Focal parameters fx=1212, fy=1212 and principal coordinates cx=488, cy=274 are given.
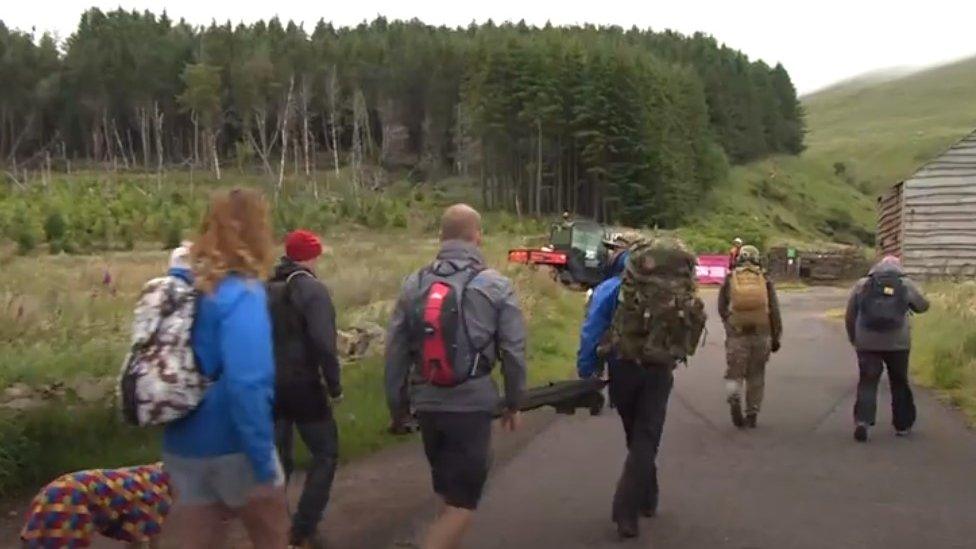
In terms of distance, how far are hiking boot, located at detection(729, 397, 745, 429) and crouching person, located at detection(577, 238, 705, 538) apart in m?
4.54

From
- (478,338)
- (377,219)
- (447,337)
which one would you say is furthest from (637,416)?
(377,219)

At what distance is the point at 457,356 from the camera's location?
591 cm

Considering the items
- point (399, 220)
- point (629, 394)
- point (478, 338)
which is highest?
point (478, 338)

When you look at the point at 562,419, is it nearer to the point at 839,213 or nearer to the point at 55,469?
the point at 55,469

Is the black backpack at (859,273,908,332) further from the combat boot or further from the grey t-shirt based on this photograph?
the grey t-shirt

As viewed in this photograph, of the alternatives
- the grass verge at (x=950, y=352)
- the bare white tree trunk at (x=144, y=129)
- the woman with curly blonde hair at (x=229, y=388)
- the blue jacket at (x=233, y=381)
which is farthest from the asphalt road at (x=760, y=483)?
the bare white tree trunk at (x=144, y=129)

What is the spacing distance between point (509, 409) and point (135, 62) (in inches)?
3989

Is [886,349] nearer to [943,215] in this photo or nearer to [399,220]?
[943,215]

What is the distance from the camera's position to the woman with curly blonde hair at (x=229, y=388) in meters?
4.46

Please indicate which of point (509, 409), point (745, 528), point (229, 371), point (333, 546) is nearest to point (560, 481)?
point (745, 528)

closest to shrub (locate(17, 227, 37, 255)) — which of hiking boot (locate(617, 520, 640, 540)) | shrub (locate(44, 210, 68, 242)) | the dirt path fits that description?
shrub (locate(44, 210, 68, 242))

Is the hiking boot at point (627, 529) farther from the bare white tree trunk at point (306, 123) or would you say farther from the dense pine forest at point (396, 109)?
the bare white tree trunk at point (306, 123)

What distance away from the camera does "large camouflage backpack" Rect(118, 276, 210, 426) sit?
4.48 metres

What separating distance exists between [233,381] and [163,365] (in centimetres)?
29
